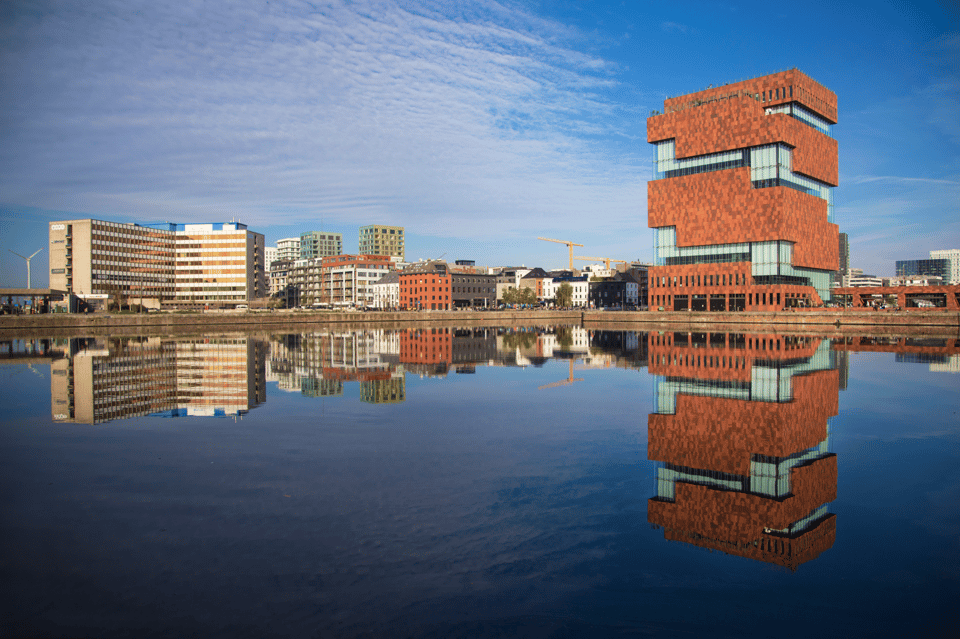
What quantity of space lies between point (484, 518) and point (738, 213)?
122 metres

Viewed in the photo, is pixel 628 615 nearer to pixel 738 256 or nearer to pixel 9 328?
pixel 9 328

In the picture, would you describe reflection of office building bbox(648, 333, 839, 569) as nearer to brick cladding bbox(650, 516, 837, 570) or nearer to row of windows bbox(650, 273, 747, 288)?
brick cladding bbox(650, 516, 837, 570)

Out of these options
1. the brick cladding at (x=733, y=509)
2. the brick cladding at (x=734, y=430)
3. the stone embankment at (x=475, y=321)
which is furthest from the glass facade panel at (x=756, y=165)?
the brick cladding at (x=733, y=509)

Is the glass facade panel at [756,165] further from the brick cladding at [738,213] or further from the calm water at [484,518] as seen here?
the calm water at [484,518]

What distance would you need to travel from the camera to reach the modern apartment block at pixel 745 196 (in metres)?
117

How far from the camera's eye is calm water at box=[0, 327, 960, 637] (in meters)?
7.87

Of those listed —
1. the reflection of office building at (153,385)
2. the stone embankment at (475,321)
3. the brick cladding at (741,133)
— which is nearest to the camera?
the reflection of office building at (153,385)

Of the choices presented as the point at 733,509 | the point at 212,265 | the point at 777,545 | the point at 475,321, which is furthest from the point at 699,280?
the point at 212,265

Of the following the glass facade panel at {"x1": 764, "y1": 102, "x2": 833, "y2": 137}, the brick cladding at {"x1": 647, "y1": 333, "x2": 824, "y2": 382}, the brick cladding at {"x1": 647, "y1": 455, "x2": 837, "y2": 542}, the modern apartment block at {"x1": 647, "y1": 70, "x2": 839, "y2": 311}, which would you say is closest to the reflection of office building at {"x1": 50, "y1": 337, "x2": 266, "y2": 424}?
the brick cladding at {"x1": 647, "y1": 455, "x2": 837, "y2": 542}

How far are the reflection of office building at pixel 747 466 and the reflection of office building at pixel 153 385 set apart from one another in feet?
52.2

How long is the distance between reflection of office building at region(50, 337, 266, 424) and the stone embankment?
56.4 m

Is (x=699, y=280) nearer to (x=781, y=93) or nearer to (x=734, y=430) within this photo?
(x=781, y=93)

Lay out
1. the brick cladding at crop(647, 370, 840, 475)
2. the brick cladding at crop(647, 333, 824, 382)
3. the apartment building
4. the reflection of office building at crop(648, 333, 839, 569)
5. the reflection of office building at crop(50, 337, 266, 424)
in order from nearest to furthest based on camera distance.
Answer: the reflection of office building at crop(648, 333, 839, 569)
the brick cladding at crop(647, 370, 840, 475)
the reflection of office building at crop(50, 337, 266, 424)
the brick cladding at crop(647, 333, 824, 382)
the apartment building

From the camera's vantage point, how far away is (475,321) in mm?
145000
